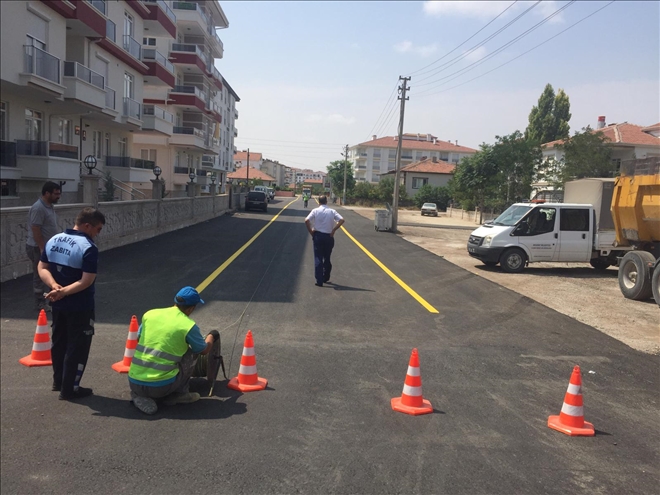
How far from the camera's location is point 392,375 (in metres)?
6.03

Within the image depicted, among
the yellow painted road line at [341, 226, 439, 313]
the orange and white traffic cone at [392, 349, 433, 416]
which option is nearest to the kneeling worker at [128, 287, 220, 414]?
the orange and white traffic cone at [392, 349, 433, 416]

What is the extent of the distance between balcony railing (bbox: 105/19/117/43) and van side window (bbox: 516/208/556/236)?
20853 millimetres

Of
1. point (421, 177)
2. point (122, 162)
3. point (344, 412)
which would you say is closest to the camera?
point (344, 412)

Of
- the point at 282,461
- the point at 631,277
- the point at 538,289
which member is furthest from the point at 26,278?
the point at 631,277

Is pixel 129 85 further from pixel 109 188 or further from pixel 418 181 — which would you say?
pixel 418 181

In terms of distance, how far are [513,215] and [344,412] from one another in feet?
41.9

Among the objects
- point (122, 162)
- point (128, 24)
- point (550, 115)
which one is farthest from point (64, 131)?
point (550, 115)

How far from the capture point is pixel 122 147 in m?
33.3

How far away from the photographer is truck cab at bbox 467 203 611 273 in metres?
15.3

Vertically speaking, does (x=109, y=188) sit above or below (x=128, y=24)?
below

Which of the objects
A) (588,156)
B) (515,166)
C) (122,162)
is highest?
(588,156)

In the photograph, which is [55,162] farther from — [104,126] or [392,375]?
[392,375]

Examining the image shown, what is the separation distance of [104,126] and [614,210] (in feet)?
85.2

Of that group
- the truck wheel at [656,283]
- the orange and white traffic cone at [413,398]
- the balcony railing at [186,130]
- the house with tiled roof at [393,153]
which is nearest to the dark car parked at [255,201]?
the balcony railing at [186,130]
